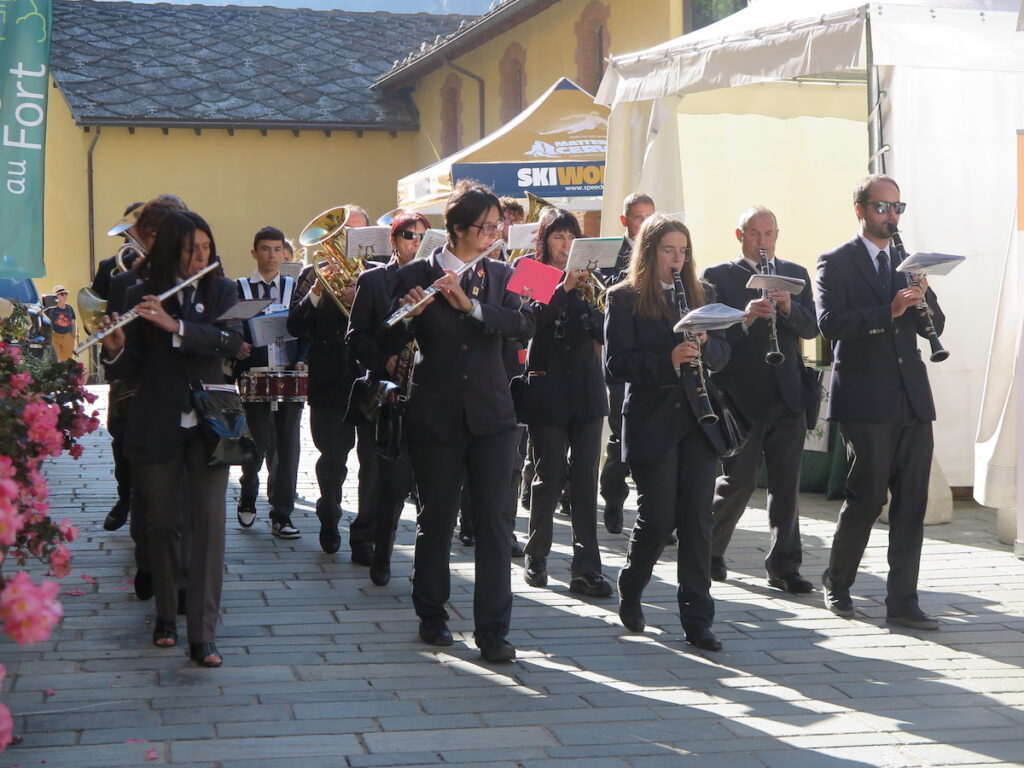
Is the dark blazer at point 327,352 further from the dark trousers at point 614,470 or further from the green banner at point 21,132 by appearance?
the green banner at point 21,132

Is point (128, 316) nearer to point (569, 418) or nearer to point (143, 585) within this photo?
point (143, 585)

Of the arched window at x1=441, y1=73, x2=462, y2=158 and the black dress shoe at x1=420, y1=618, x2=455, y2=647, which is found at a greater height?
the arched window at x1=441, y1=73, x2=462, y2=158

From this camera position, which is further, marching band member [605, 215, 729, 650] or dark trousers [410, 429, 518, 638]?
marching band member [605, 215, 729, 650]

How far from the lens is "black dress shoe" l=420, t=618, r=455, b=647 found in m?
6.26

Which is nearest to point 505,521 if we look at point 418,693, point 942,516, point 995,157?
point 418,693

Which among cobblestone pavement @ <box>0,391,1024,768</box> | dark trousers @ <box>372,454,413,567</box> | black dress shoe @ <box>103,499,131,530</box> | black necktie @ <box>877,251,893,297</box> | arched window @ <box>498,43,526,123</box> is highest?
arched window @ <box>498,43,526,123</box>

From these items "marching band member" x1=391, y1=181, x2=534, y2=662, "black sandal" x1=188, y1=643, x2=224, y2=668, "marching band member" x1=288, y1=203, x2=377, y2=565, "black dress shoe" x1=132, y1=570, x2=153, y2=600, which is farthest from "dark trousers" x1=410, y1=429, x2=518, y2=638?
"marching band member" x1=288, y1=203, x2=377, y2=565

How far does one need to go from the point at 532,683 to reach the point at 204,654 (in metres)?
1.31

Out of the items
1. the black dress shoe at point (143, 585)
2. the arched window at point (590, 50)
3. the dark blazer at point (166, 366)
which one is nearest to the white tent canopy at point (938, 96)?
the dark blazer at point (166, 366)

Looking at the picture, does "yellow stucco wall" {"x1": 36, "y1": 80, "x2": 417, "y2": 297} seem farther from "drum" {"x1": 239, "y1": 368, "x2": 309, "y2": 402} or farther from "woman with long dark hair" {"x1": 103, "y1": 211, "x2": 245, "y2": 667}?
"woman with long dark hair" {"x1": 103, "y1": 211, "x2": 245, "y2": 667}

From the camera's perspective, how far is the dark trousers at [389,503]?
299 inches

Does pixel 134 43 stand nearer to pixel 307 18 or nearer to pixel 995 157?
pixel 307 18

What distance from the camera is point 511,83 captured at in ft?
84.1

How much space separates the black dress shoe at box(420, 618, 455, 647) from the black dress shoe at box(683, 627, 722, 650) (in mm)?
1020
